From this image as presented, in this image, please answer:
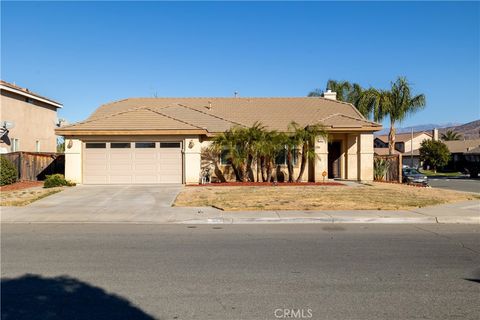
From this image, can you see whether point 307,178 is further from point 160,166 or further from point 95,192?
point 95,192

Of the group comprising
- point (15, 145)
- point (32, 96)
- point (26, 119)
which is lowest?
point (15, 145)

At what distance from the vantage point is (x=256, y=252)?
8.68 meters

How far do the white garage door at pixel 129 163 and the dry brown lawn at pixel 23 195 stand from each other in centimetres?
260

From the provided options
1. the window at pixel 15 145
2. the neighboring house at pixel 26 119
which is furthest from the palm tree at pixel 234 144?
the window at pixel 15 145

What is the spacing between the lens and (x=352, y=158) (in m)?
27.0

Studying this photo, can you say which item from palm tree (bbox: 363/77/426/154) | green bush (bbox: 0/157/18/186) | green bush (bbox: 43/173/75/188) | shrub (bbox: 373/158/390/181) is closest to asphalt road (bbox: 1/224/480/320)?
green bush (bbox: 43/173/75/188)

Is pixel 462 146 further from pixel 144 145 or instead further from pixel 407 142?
pixel 144 145

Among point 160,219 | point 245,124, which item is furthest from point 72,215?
point 245,124

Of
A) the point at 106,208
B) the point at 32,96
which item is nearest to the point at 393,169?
the point at 106,208

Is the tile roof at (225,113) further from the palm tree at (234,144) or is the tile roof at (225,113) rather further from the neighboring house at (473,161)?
the neighboring house at (473,161)

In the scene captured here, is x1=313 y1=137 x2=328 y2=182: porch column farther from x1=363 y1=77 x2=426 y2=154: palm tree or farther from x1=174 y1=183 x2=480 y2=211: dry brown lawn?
x1=363 y1=77 x2=426 y2=154: palm tree

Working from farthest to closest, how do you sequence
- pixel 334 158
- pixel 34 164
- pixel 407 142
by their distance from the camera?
pixel 407 142, pixel 334 158, pixel 34 164

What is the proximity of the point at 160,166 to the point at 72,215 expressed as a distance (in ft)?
31.4

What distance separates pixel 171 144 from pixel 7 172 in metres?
8.42
